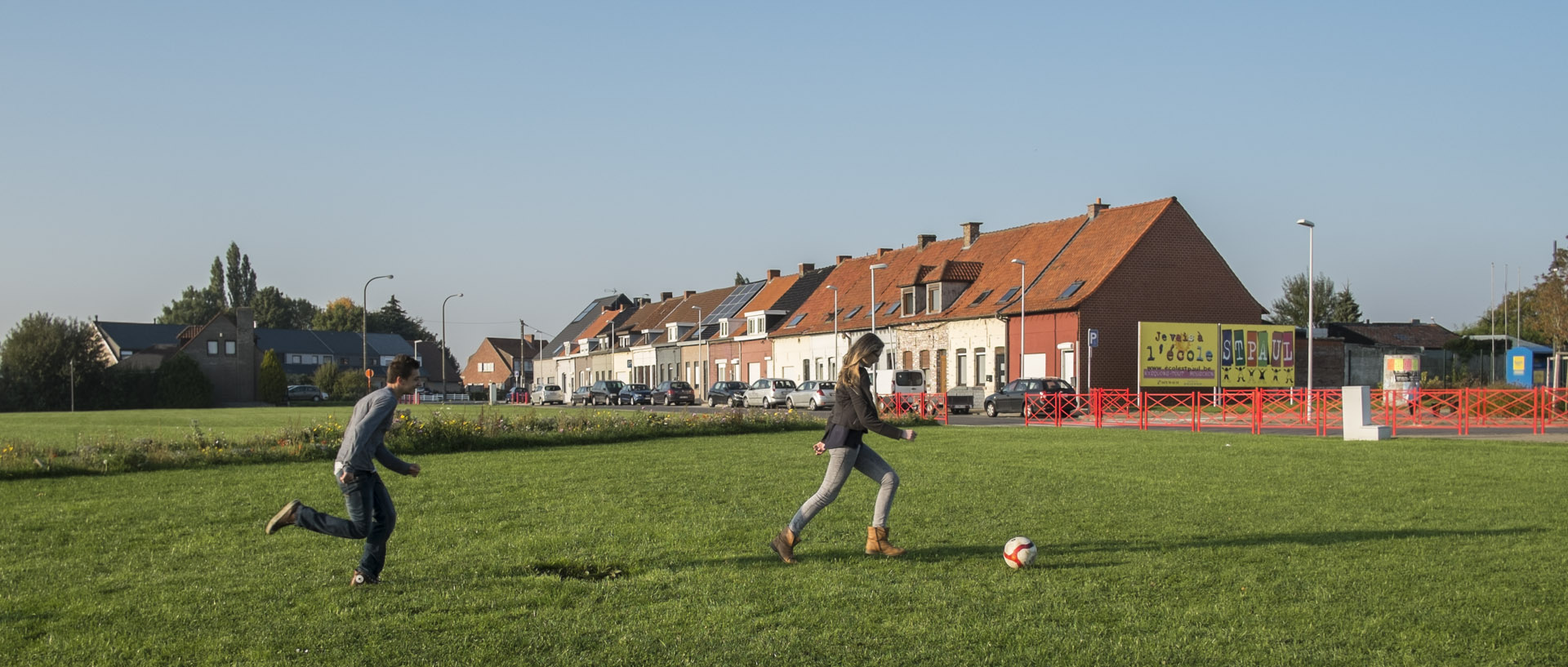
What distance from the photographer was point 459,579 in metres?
8.05

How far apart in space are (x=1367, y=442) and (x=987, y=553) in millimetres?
15480

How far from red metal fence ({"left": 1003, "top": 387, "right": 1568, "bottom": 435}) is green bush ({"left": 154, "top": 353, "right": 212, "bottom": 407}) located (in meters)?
65.3

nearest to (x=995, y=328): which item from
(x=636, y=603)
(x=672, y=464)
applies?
(x=672, y=464)

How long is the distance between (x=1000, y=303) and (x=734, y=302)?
107 feet

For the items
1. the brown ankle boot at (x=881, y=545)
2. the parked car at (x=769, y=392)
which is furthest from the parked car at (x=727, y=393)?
the brown ankle boot at (x=881, y=545)

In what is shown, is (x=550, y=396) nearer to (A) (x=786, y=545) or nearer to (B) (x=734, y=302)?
(B) (x=734, y=302)

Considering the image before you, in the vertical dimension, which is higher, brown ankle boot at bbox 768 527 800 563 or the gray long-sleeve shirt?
the gray long-sleeve shirt

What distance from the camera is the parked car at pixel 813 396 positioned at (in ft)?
159

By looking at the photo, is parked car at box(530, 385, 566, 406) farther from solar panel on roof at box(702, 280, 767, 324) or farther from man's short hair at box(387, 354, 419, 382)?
man's short hair at box(387, 354, 419, 382)

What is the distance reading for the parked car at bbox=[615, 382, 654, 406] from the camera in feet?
218

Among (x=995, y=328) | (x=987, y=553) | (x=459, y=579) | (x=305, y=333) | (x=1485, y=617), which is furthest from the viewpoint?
(x=305, y=333)

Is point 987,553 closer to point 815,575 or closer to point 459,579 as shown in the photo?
point 815,575

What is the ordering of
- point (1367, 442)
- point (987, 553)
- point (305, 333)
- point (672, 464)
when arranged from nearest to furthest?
point (987, 553) → point (672, 464) → point (1367, 442) → point (305, 333)

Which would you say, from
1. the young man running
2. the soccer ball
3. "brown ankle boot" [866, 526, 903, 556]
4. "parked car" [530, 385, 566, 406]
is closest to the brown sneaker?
the young man running
